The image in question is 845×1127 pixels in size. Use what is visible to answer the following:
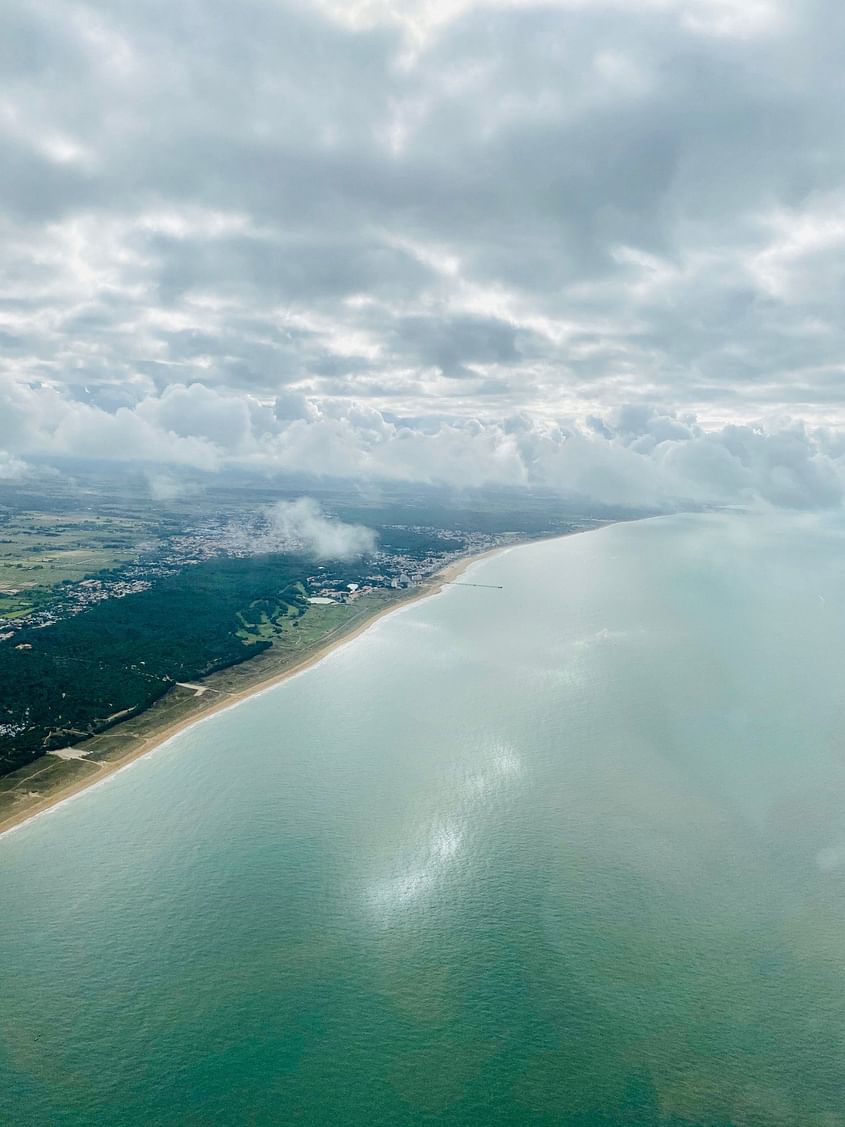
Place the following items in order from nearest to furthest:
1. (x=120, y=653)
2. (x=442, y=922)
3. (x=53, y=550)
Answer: (x=442, y=922)
(x=120, y=653)
(x=53, y=550)

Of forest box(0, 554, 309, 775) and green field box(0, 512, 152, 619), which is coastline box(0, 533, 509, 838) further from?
green field box(0, 512, 152, 619)

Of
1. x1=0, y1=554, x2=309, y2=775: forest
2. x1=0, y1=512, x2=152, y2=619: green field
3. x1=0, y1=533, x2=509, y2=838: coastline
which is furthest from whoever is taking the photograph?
x1=0, y1=512, x2=152, y2=619: green field

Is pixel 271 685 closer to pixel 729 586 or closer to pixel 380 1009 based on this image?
pixel 380 1009

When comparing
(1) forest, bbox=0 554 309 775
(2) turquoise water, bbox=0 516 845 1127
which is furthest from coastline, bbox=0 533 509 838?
(1) forest, bbox=0 554 309 775

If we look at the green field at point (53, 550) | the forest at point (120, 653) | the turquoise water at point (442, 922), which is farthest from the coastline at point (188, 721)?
the green field at point (53, 550)

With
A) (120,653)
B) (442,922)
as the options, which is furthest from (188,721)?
(442,922)

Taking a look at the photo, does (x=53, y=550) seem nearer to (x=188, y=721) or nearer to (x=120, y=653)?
(x=120, y=653)
